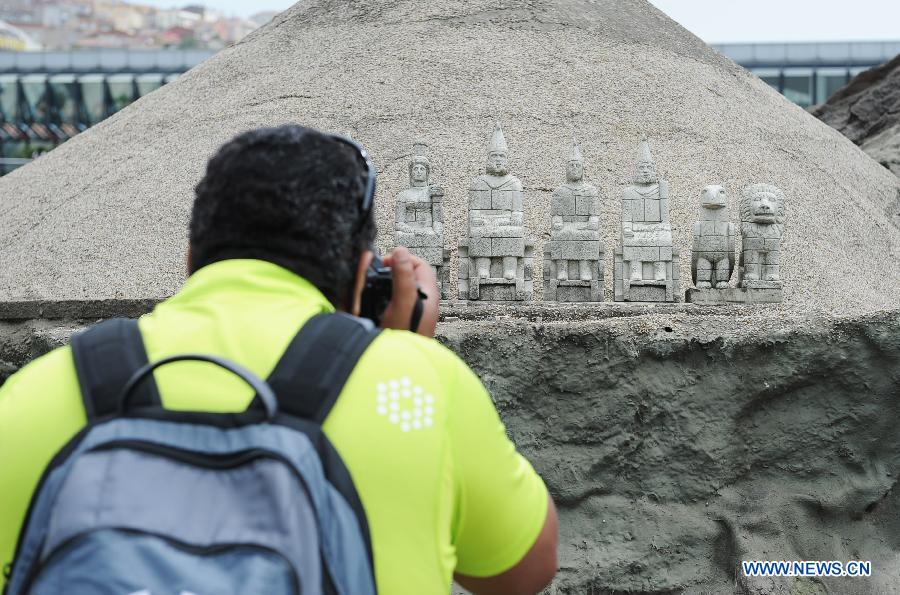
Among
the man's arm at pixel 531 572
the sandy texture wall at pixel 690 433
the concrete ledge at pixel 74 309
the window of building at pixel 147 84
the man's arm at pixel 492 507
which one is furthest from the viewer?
the window of building at pixel 147 84

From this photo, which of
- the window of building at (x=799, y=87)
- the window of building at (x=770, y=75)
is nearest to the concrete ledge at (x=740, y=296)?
the window of building at (x=770, y=75)

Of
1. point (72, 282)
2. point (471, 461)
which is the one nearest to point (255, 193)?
point (471, 461)

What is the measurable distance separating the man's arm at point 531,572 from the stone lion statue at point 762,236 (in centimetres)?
601

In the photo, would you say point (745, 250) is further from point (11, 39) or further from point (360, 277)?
point (11, 39)

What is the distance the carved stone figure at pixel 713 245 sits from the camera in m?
7.95

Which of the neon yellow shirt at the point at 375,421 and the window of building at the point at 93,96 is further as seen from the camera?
the window of building at the point at 93,96

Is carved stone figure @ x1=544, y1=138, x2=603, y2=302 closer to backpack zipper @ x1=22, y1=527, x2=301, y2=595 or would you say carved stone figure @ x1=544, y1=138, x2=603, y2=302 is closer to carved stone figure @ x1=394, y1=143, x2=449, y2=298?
carved stone figure @ x1=394, y1=143, x2=449, y2=298

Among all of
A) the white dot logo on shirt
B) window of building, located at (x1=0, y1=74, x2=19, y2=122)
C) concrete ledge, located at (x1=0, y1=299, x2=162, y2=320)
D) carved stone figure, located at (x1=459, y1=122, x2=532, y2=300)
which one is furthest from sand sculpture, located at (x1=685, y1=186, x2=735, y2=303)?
window of building, located at (x1=0, y1=74, x2=19, y2=122)

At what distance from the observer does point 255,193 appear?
2.07 m

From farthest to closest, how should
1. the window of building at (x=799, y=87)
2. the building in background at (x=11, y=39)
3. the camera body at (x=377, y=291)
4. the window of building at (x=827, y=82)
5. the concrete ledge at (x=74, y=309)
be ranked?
1. the building in background at (x=11, y=39)
2. the window of building at (x=827, y=82)
3. the window of building at (x=799, y=87)
4. the concrete ledge at (x=74, y=309)
5. the camera body at (x=377, y=291)

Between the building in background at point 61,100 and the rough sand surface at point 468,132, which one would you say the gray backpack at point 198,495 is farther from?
the building in background at point 61,100

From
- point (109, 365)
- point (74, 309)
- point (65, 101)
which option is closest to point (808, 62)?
point (65, 101)

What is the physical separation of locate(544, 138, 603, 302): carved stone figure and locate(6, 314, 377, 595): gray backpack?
19.9 feet

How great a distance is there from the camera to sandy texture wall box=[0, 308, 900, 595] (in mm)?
5738
